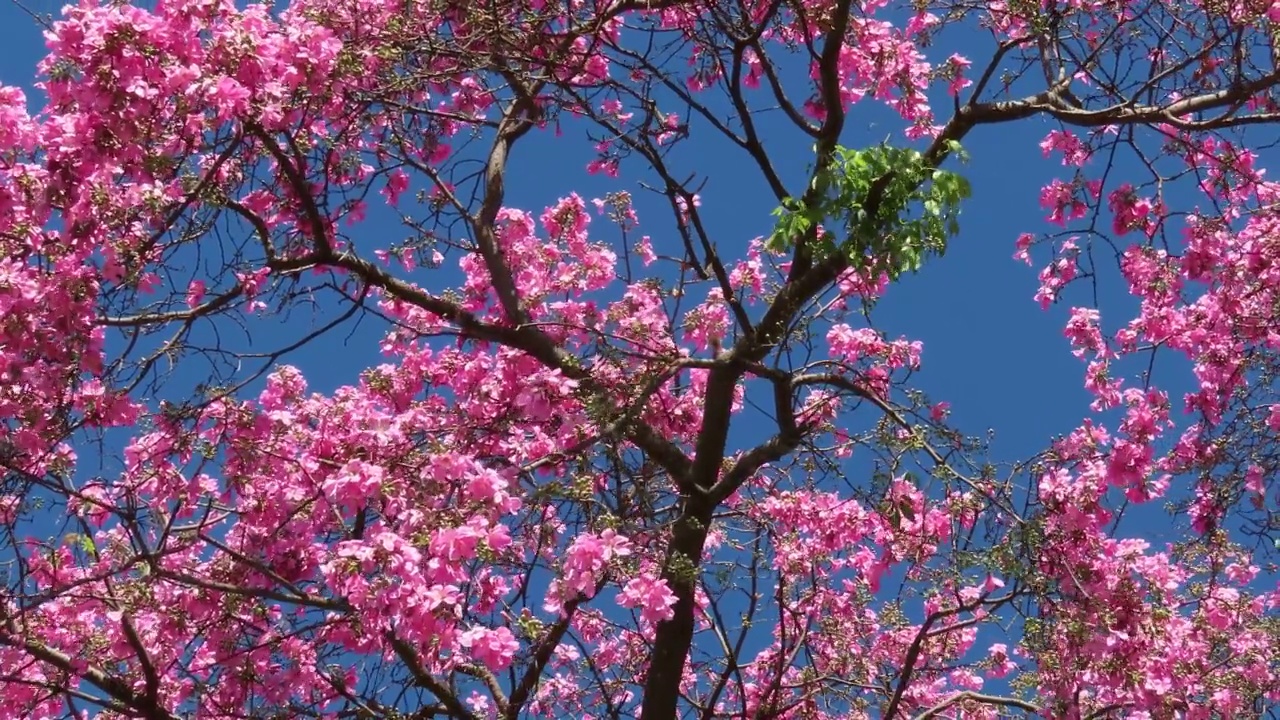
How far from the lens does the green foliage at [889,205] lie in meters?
5.67

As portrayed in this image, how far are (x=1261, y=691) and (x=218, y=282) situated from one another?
668cm

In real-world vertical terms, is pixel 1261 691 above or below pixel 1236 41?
below

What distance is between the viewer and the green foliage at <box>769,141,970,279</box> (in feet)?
18.6

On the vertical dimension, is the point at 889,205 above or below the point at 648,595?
above

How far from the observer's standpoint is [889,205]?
5773mm

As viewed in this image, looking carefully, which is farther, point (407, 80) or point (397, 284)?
point (397, 284)

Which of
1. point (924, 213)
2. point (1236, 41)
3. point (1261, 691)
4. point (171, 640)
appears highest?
point (1236, 41)

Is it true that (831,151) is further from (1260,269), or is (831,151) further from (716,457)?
(1260,269)

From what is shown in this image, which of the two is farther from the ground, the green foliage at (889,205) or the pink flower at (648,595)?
the green foliage at (889,205)

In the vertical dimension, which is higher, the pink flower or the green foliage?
the green foliage

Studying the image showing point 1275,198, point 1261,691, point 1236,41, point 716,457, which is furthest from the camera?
point 1275,198

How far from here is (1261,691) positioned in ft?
25.7

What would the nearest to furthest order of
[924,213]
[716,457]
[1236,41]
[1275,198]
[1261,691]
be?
[924,213]
[1236,41]
[716,457]
[1261,691]
[1275,198]

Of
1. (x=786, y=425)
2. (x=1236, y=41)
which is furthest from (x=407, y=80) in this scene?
(x=1236, y=41)
